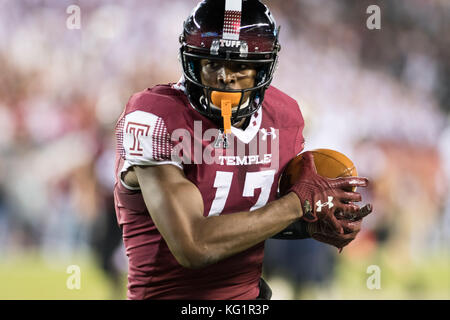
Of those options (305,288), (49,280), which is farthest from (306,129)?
(49,280)

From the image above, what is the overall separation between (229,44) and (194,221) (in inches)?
22.8

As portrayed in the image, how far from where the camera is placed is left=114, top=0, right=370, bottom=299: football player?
176 cm

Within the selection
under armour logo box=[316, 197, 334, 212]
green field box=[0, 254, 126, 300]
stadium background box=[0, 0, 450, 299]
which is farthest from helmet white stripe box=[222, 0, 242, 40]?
green field box=[0, 254, 126, 300]

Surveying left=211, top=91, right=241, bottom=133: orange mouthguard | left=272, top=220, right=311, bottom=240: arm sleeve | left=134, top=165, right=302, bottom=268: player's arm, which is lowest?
left=272, top=220, right=311, bottom=240: arm sleeve

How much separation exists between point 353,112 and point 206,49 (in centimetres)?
257

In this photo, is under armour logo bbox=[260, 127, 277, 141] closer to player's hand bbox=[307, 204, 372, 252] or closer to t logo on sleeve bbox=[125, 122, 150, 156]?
player's hand bbox=[307, 204, 372, 252]

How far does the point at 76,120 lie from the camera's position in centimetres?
404

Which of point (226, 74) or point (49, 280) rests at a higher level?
point (226, 74)

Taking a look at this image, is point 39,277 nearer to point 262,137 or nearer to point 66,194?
point 66,194

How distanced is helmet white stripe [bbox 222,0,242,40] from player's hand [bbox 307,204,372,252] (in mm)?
693

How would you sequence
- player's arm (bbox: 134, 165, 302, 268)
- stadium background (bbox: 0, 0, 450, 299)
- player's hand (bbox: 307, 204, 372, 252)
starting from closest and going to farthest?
player's arm (bbox: 134, 165, 302, 268) < player's hand (bbox: 307, 204, 372, 252) < stadium background (bbox: 0, 0, 450, 299)

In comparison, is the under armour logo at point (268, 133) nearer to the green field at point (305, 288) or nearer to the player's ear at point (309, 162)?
the player's ear at point (309, 162)

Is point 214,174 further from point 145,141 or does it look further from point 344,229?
point 344,229

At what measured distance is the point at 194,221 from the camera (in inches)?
67.5
